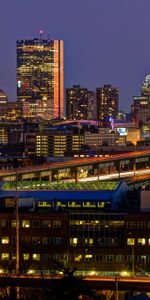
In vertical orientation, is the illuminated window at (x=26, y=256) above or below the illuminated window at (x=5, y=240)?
below

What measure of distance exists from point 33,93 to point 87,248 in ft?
440

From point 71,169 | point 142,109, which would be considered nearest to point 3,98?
point 142,109

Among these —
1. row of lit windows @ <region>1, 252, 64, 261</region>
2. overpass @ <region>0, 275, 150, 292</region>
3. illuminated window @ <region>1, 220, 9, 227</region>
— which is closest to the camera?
overpass @ <region>0, 275, 150, 292</region>

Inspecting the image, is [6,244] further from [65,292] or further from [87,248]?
[65,292]

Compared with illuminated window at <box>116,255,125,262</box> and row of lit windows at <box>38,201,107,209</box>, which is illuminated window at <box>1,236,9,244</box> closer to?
row of lit windows at <box>38,201,107,209</box>

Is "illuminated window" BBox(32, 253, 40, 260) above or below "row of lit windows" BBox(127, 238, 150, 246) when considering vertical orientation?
below

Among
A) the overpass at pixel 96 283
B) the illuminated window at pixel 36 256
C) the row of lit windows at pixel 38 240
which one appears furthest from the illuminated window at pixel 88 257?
the overpass at pixel 96 283

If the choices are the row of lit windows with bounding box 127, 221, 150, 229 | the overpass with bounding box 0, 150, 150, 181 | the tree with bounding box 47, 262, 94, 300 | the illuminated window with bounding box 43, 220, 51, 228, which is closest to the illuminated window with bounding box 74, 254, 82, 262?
the illuminated window with bounding box 43, 220, 51, 228

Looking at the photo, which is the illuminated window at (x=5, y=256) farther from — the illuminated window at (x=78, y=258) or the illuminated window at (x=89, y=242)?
the illuminated window at (x=89, y=242)

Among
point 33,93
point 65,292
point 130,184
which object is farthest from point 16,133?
point 65,292

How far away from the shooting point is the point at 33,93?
161m

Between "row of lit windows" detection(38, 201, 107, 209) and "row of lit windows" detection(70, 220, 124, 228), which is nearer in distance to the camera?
"row of lit windows" detection(70, 220, 124, 228)

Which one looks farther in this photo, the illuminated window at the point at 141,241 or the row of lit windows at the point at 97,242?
the row of lit windows at the point at 97,242

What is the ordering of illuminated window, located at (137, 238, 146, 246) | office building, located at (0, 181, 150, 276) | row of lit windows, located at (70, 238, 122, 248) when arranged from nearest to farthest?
office building, located at (0, 181, 150, 276) < illuminated window, located at (137, 238, 146, 246) < row of lit windows, located at (70, 238, 122, 248)
